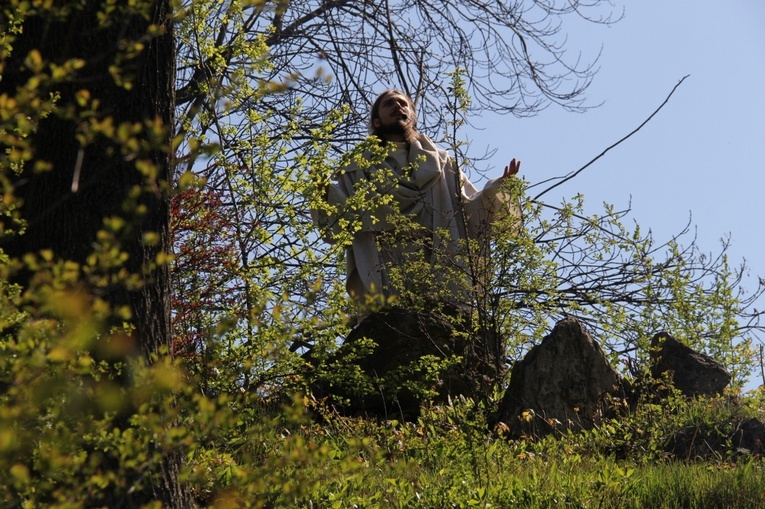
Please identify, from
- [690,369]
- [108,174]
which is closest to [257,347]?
[108,174]

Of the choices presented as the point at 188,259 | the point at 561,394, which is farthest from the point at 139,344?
the point at 561,394

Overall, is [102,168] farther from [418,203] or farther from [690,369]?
[418,203]

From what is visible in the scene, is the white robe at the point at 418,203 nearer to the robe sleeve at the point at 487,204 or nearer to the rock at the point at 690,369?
the robe sleeve at the point at 487,204

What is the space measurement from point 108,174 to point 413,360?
3908 millimetres

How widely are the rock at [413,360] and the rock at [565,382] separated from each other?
0.41 m

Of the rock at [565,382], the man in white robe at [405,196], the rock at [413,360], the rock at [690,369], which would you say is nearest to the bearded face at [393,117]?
the man in white robe at [405,196]

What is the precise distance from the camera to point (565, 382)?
6.36 meters

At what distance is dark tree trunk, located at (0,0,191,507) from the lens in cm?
364

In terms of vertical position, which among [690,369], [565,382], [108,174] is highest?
[108,174]

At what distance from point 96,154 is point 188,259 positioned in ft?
7.42

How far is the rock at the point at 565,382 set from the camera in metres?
6.30

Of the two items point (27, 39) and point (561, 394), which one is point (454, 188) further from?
point (27, 39)

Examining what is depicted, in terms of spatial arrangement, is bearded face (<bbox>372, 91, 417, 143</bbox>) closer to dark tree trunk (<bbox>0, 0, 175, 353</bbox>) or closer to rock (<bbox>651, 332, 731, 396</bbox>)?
rock (<bbox>651, 332, 731, 396</bbox>)

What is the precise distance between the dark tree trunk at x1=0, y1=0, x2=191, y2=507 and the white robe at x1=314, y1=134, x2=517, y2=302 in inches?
168
